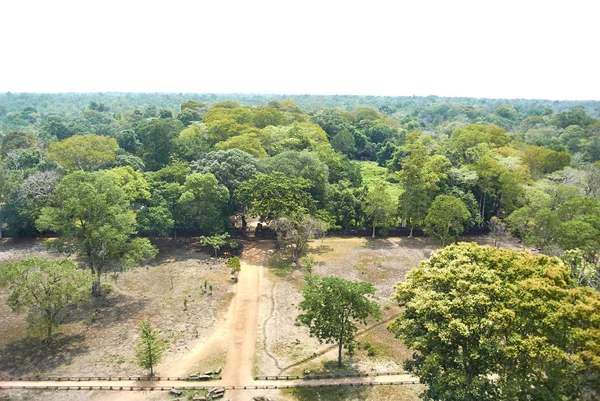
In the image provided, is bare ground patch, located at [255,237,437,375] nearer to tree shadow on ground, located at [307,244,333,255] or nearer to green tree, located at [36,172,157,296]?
tree shadow on ground, located at [307,244,333,255]

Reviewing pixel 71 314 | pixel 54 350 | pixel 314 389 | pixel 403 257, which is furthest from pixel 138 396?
pixel 403 257

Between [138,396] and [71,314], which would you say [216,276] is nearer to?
[71,314]

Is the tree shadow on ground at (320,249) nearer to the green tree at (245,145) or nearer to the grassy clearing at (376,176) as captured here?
the green tree at (245,145)

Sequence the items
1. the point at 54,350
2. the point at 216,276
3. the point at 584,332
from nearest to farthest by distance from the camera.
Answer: the point at 584,332
the point at 54,350
the point at 216,276

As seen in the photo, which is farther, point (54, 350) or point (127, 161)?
point (127, 161)

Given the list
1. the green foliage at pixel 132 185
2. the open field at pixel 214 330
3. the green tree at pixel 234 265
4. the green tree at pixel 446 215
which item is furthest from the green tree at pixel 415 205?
the green foliage at pixel 132 185

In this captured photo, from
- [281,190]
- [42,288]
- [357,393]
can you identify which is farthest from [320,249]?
[42,288]

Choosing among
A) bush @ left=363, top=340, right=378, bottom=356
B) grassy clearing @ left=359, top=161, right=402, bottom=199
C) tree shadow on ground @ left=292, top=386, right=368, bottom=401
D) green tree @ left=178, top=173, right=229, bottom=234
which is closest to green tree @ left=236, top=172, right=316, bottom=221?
green tree @ left=178, top=173, right=229, bottom=234

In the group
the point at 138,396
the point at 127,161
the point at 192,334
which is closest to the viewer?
the point at 138,396
